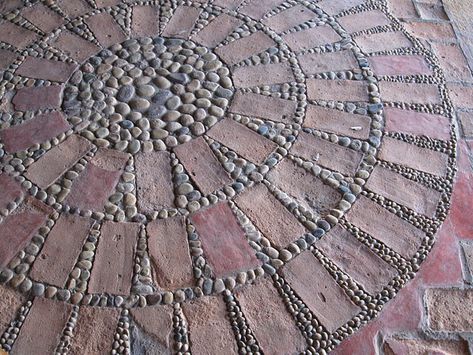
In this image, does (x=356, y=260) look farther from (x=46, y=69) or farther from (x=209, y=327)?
(x=46, y=69)

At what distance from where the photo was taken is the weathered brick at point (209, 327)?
1.31 m

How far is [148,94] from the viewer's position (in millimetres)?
1817

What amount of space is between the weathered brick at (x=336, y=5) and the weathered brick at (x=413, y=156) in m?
0.70

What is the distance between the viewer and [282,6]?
2.19 metres

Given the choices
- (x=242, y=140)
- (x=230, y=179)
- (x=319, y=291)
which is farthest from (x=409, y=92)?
(x=319, y=291)

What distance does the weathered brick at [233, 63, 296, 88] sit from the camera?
189cm

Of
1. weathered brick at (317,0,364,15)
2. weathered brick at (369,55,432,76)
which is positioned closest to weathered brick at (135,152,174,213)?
weathered brick at (369,55,432,76)

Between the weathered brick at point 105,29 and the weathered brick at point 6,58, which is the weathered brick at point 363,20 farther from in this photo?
the weathered brick at point 6,58

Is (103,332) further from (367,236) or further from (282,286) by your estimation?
(367,236)

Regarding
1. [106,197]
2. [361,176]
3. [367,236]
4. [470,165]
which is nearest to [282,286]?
[367,236]

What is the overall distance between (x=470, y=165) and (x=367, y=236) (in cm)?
47

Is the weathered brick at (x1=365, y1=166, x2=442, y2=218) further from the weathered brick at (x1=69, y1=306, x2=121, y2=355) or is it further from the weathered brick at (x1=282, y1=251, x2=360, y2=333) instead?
the weathered brick at (x1=69, y1=306, x2=121, y2=355)

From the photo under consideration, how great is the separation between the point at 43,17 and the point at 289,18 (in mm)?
929

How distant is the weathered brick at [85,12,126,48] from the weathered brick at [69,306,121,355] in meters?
1.02
